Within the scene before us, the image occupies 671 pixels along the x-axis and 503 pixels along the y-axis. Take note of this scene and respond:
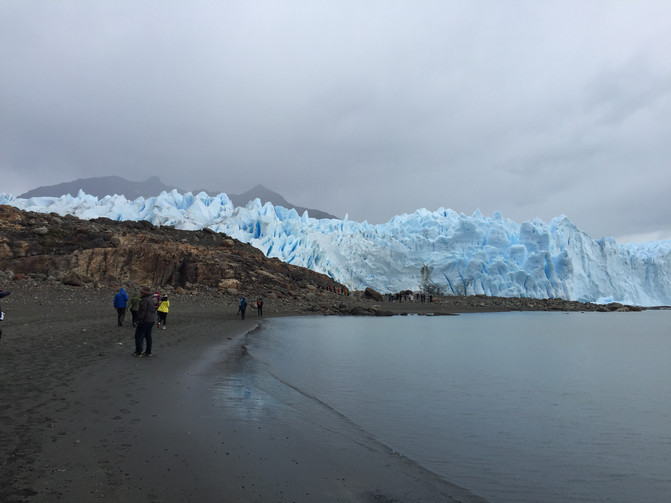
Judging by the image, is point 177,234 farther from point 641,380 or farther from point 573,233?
point 573,233

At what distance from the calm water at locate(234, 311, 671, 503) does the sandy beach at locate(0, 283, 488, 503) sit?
0.81 m

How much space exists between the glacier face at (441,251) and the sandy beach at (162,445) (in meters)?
50.4

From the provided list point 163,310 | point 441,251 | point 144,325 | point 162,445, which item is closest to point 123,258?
point 163,310

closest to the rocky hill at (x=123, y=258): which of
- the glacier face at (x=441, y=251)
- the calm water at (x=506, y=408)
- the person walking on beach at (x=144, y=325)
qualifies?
the calm water at (x=506, y=408)

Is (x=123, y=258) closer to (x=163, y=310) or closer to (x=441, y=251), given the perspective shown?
(x=163, y=310)

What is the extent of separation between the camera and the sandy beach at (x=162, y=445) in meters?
3.55

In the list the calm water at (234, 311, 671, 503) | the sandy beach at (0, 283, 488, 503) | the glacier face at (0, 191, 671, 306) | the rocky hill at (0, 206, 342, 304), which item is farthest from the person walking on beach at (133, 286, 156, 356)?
the glacier face at (0, 191, 671, 306)

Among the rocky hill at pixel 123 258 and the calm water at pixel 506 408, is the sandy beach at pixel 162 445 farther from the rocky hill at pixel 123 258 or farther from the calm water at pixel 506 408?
the rocky hill at pixel 123 258

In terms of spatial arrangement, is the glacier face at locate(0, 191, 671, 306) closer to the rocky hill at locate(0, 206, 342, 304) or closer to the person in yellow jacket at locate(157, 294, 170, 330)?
the rocky hill at locate(0, 206, 342, 304)

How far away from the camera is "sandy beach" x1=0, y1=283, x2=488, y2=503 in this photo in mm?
3553

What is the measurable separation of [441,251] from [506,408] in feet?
196

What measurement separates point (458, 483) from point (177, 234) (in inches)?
1522

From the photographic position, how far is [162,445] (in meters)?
4.48

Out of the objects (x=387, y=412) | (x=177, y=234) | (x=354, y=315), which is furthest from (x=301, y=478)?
(x=177, y=234)
